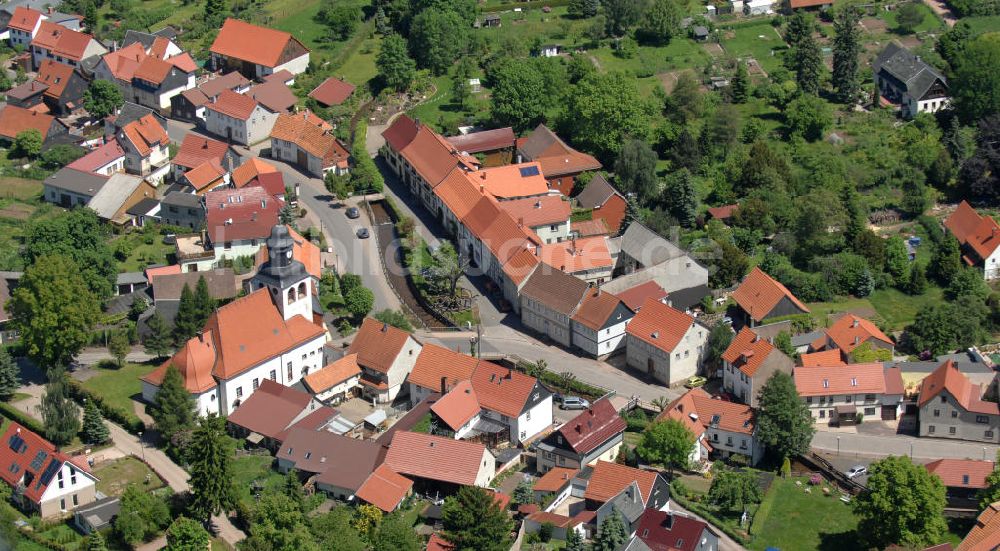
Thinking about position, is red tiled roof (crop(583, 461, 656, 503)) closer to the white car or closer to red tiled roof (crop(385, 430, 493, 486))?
red tiled roof (crop(385, 430, 493, 486))

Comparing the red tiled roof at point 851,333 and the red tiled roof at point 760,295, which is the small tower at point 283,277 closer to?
the red tiled roof at point 760,295

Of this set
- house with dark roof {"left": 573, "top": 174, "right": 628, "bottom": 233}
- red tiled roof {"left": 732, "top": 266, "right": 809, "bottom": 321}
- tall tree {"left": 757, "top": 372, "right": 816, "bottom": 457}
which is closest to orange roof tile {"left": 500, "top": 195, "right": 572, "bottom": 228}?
house with dark roof {"left": 573, "top": 174, "right": 628, "bottom": 233}

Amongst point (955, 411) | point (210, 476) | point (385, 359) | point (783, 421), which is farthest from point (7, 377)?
point (955, 411)

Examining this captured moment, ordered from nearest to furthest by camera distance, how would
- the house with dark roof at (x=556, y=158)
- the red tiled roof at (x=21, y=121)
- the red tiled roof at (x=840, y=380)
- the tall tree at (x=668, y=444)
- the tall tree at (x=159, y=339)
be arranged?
the tall tree at (x=668, y=444) → the red tiled roof at (x=840, y=380) → the tall tree at (x=159, y=339) → the house with dark roof at (x=556, y=158) → the red tiled roof at (x=21, y=121)

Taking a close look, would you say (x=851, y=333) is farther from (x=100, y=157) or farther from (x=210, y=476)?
(x=100, y=157)

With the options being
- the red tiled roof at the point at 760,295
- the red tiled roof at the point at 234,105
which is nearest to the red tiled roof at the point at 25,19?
the red tiled roof at the point at 234,105

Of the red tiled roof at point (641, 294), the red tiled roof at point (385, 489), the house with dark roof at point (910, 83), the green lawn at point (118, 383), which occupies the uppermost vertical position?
the red tiled roof at point (385, 489)
